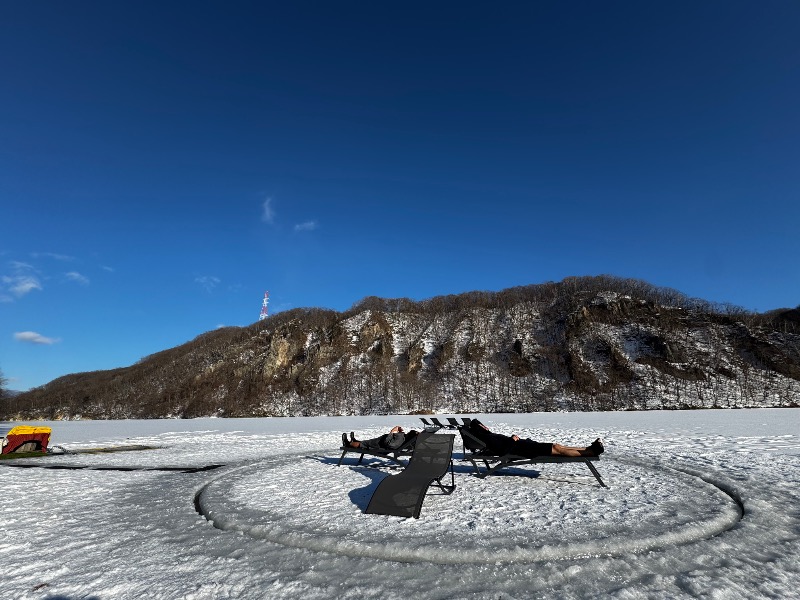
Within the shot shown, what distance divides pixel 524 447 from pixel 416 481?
2157mm

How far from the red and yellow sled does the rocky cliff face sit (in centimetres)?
5132

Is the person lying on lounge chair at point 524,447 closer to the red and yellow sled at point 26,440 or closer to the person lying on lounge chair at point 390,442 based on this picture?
the person lying on lounge chair at point 390,442

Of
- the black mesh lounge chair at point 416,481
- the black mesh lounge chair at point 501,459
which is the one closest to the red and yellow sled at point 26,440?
the black mesh lounge chair at point 416,481

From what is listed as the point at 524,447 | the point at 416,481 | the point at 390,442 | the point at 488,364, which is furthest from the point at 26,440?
the point at 488,364

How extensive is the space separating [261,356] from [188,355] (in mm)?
25197

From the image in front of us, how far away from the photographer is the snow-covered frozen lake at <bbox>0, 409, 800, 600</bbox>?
3.38 m

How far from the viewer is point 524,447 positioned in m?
7.05

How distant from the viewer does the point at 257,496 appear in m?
6.50

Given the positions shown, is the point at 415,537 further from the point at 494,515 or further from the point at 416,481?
the point at 416,481

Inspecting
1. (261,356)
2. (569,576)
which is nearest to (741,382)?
(569,576)

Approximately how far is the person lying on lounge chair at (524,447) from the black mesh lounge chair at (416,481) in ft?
3.68

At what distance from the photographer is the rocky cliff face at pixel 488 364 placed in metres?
58.6

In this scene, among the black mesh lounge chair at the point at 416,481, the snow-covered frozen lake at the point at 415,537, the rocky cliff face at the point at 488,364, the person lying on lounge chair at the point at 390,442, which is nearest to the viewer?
the snow-covered frozen lake at the point at 415,537

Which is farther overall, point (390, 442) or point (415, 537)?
point (390, 442)
